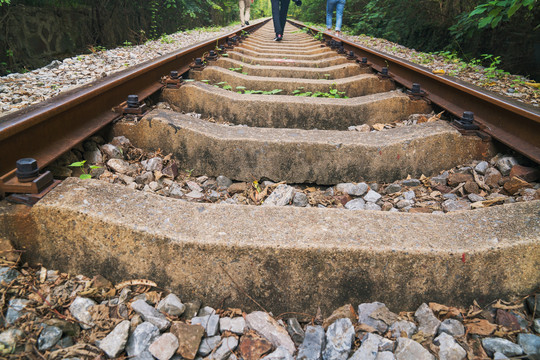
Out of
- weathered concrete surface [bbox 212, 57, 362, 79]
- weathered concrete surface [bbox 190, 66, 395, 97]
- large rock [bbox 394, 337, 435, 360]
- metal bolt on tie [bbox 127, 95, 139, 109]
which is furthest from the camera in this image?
weathered concrete surface [bbox 212, 57, 362, 79]

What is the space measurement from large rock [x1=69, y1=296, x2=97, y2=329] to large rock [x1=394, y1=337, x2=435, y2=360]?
108cm

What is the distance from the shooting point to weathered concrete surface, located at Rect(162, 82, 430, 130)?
3.01 meters

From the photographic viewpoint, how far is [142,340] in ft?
3.94

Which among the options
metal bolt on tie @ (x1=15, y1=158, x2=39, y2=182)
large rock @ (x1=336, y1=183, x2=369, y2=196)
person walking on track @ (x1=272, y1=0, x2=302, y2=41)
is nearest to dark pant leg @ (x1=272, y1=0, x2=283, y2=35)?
person walking on track @ (x1=272, y1=0, x2=302, y2=41)

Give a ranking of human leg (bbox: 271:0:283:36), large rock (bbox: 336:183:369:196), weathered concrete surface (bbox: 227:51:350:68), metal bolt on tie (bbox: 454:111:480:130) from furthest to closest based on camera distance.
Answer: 1. human leg (bbox: 271:0:283:36)
2. weathered concrete surface (bbox: 227:51:350:68)
3. metal bolt on tie (bbox: 454:111:480:130)
4. large rock (bbox: 336:183:369:196)

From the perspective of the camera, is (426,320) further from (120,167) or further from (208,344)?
(120,167)

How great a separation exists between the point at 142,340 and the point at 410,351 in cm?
91

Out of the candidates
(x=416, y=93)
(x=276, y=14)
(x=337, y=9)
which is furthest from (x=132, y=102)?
(x=337, y=9)

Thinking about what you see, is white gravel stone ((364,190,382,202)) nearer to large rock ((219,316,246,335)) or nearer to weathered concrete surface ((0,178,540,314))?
weathered concrete surface ((0,178,540,314))

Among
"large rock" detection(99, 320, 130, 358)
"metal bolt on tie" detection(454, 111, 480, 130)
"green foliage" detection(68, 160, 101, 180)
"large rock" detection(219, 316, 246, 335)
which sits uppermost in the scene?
"metal bolt on tie" detection(454, 111, 480, 130)

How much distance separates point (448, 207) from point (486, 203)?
182mm

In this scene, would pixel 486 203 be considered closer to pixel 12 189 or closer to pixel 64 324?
pixel 64 324

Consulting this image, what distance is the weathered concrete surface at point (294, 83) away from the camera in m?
3.81

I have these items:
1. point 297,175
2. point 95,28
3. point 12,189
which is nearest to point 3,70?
point 95,28
